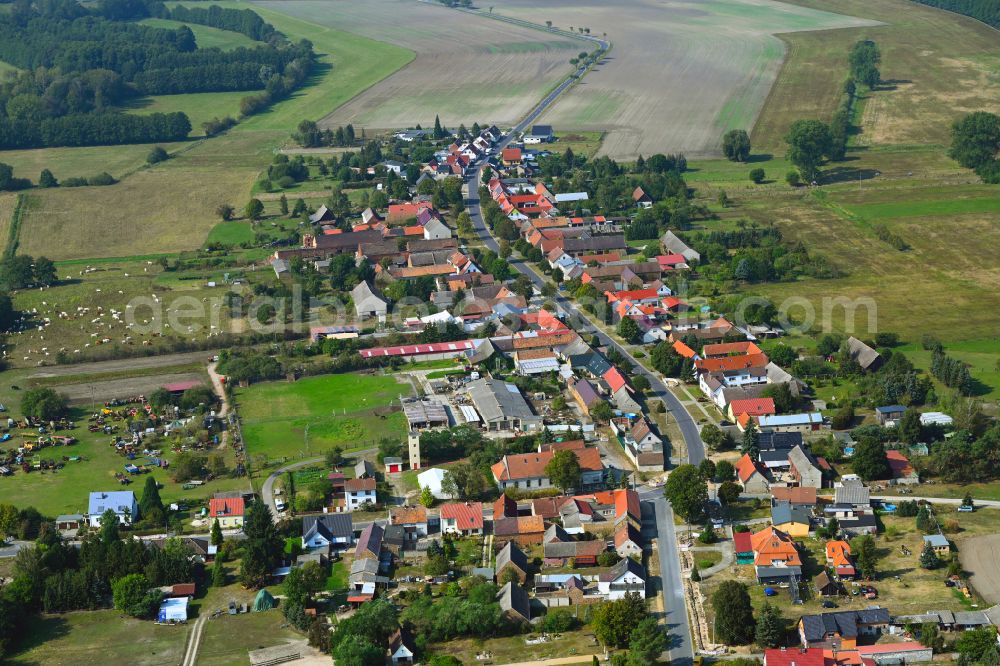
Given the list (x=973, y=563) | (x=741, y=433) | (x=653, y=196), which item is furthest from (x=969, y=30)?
(x=973, y=563)

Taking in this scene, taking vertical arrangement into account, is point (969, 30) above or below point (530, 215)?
above

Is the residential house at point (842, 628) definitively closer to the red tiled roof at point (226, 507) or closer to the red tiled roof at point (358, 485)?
the red tiled roof at point (358, 485)

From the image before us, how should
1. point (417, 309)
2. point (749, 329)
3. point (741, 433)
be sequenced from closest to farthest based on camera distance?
point (741, 433) < point (749, 329) < point (417, 309)

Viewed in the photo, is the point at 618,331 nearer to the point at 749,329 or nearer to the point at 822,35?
the point at 749,329

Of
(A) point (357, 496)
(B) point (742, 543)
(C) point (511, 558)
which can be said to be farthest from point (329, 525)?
(B) point (742, 543)

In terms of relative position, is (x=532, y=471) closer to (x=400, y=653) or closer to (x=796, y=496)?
(x=796, y=496)

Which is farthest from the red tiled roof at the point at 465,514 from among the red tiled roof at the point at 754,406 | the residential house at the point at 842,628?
the red tiled roof at the point at 754,406

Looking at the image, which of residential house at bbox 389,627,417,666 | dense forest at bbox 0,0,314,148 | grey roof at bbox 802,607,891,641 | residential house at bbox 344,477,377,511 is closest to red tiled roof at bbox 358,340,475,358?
residential house at bbox 344,477,377,511
